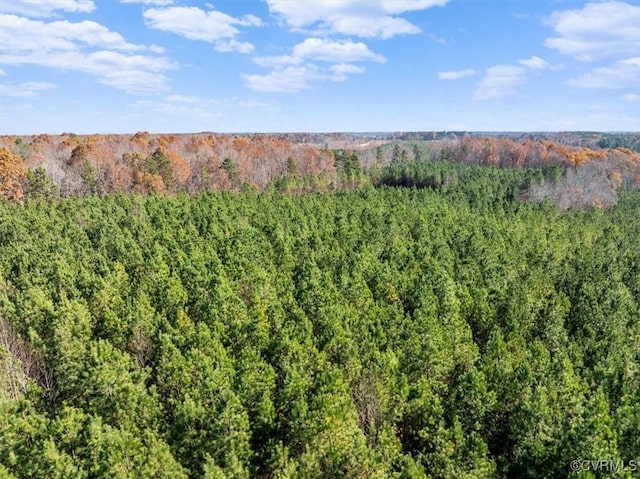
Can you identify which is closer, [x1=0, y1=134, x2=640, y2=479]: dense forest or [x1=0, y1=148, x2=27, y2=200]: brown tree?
[x1=0, y1=134, x2=640, y2=479]: dense forest

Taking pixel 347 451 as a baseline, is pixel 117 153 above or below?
above

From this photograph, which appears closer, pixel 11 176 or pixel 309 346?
pixel 309 346

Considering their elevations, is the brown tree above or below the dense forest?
above

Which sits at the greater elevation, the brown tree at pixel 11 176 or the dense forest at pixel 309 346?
the brown tree at pixel 11 176

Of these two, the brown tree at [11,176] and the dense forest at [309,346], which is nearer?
the dense forest at [309,346]

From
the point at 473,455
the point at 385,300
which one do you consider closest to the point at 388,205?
the point at 385,300

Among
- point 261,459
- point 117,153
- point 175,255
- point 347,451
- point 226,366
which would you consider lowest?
point 261,459

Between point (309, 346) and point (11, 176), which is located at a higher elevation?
point (11, 176)

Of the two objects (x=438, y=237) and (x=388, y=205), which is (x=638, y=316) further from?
(x=388, y=205)
